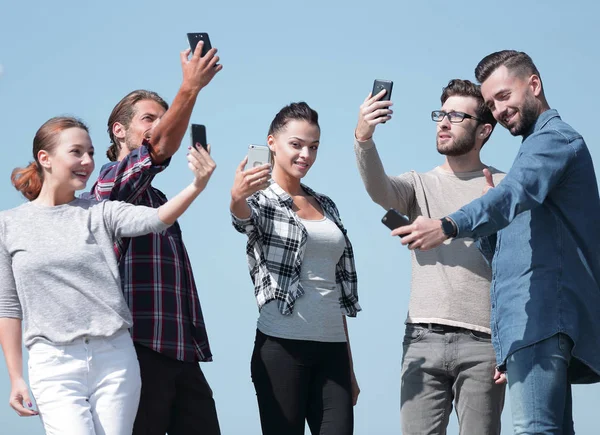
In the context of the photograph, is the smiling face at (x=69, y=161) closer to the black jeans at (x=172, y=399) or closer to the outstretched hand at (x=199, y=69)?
the outstretched hand at (x=199, y=69)

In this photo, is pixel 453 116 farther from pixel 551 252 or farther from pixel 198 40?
pixel 198 40

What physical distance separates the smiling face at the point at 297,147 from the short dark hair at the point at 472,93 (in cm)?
94

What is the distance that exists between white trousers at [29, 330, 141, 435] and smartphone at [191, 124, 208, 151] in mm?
1023

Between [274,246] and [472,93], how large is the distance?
1.61 m

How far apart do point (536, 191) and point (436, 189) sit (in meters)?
1.26

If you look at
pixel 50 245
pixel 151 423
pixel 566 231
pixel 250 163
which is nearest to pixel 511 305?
pixel 566 231

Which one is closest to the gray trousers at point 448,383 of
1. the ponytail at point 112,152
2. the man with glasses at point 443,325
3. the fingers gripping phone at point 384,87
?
the man with glasses at point 443,325

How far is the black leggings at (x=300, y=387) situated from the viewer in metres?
4.72

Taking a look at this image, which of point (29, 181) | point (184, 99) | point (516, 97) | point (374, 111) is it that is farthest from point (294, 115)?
point (29, 181)

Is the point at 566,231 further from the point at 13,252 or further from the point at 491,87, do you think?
the point at 13,252

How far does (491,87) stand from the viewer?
452 cm

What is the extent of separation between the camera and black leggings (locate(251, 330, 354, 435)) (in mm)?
4723

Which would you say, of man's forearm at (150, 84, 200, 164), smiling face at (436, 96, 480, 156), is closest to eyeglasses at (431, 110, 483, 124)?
smiling face at (436, 96, 480, 156)

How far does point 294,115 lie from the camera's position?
203 inches
